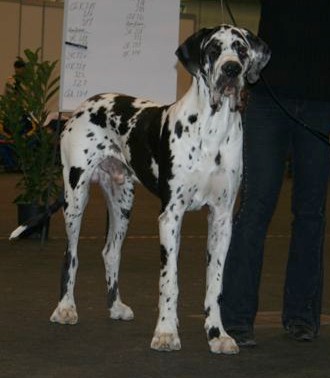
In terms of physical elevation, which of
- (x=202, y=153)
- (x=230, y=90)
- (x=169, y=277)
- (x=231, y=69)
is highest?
(x=231, y=69)

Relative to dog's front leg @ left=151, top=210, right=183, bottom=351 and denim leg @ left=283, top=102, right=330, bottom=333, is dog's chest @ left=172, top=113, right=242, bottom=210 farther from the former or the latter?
denim leg @ left=283, top=102, right=330, bottom=333

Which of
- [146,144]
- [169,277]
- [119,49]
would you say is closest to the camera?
[169,277]

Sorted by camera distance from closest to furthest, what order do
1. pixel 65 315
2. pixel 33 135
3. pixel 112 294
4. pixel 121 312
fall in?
pixel 65 315
pixel 121 312
pixel 112 294
pixel 33 135

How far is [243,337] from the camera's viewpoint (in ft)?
20.7

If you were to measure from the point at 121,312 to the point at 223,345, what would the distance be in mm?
1142

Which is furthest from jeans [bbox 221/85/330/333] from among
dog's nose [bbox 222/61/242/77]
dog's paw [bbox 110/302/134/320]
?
dog's paw [bbox 110/302/134/320]

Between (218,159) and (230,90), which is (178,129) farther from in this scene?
(230,90)

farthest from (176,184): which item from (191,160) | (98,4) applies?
(98,4)

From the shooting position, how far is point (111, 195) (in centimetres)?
742

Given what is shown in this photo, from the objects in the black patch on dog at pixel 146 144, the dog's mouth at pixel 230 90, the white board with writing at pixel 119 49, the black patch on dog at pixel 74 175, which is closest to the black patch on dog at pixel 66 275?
the black patch on dog at pixel 74 175

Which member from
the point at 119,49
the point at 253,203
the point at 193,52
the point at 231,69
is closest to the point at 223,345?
the point at 253,203

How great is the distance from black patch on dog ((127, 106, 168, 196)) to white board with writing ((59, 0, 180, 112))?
10.6ft

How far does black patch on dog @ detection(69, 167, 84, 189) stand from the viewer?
7.14 metres

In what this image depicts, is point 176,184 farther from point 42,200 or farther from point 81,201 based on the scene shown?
point 42,200
